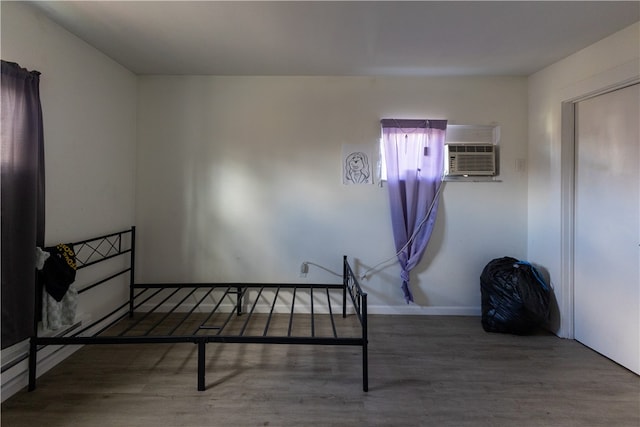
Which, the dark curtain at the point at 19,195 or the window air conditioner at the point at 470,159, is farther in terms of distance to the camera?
the window air conditioner at the point at 470,159

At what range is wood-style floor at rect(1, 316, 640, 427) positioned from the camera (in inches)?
59.9

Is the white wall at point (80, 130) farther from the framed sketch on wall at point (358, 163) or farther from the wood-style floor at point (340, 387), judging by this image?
the framed sketch on wall at point (358, 163)

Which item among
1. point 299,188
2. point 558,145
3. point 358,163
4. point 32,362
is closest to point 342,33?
point 358,163

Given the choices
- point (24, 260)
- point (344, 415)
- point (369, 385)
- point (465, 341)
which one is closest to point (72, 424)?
point (24, 260)

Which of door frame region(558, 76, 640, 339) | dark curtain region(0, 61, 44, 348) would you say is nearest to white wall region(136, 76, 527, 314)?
door frame region(558, 76, 640, 339)

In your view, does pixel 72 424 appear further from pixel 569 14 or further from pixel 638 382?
pixel 569 14

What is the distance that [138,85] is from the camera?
275cm

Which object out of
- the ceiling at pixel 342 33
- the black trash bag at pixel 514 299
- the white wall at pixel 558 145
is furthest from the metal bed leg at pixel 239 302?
the white wall at pixel 558 145

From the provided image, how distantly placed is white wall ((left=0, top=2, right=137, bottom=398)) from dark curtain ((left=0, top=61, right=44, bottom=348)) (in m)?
0.18

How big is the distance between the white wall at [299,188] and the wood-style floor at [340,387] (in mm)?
755

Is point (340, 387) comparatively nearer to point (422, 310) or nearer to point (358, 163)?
point (422, 310)

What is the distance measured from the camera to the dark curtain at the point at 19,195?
154 cm

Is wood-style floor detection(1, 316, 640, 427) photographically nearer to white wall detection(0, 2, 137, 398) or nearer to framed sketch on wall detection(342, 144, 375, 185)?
white wall detection(0, 2, 137, 398)

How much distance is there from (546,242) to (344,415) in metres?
2.24
